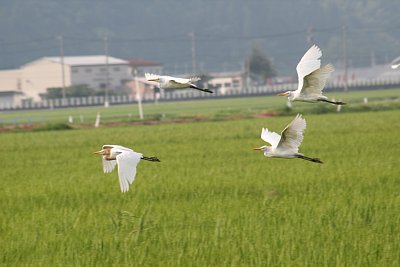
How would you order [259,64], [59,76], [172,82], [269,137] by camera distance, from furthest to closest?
[259,64] < [59,76] < [269,137] < [172,82]

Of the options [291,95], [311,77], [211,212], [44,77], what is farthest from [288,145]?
[44,77]

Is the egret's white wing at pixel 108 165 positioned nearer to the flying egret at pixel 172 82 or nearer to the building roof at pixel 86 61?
the flying egret at pixel 172 82

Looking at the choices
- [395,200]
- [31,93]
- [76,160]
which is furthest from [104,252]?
[31,93]

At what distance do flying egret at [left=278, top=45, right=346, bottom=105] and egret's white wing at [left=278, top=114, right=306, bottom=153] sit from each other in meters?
0.21

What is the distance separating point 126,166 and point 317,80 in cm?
203

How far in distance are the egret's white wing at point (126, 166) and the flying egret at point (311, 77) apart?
137 cm

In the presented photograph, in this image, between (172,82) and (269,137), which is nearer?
(172,82)

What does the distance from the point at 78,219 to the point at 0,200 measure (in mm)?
2959

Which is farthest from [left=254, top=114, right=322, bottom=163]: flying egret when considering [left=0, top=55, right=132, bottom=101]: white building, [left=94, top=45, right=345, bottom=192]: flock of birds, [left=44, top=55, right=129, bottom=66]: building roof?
[left=44, top=55, right=129, bottom=66]: building roof

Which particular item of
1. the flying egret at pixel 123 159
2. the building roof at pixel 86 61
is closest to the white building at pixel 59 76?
the building roof at pixel 86 61

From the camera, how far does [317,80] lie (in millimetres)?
8656

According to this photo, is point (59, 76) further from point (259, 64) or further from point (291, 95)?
point (291, 95)

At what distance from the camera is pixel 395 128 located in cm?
2686

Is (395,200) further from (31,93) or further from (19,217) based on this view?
(31,93)
